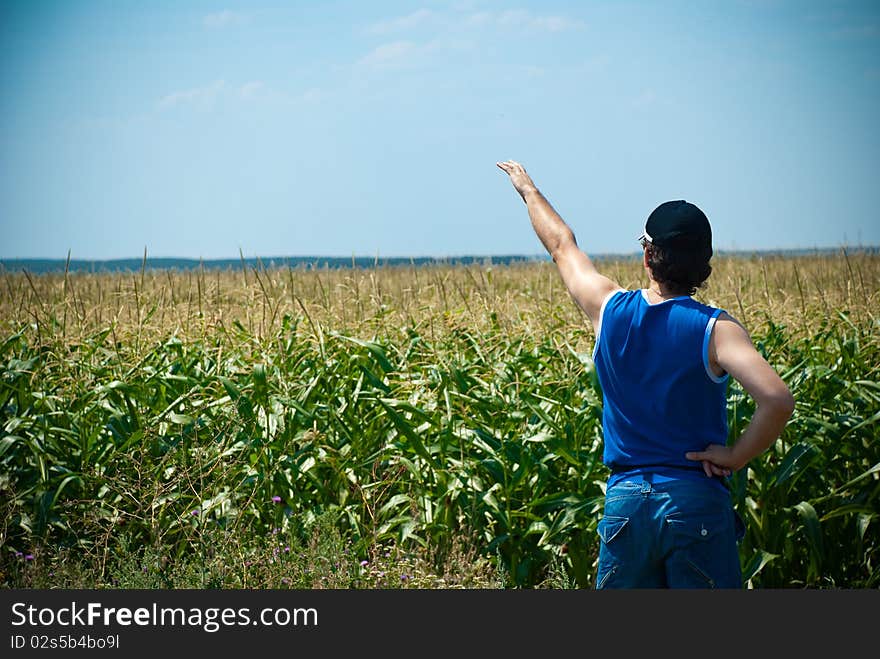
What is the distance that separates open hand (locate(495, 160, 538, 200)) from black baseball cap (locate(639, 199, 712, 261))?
0.70 m

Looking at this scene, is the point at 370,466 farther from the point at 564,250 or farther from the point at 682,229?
the point at 682,229

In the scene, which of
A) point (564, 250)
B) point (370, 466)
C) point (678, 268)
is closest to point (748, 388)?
point (678, 268)

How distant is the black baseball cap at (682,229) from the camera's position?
2324mm

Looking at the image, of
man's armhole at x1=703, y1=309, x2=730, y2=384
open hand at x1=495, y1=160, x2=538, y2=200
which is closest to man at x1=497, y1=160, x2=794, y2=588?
man's armhole at x1=703, y1=309, x2=730, y2=384

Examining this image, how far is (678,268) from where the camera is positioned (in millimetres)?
2328

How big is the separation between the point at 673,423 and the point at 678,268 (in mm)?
435

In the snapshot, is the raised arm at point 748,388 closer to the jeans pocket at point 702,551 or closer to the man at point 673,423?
the man at point 673,423

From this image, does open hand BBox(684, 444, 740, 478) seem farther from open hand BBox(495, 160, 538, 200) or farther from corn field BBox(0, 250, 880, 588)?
corn field BBox(0, 250, 880, 588)

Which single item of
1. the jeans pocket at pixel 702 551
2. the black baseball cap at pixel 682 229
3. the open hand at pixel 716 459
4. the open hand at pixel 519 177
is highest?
the open hand at pixel 519 177

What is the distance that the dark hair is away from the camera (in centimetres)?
233

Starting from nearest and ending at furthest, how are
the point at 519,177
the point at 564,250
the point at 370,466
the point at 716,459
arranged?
1. the point at 716,459
2. the point at 564,250
3. the point at 519,177
4. the point at 370,466

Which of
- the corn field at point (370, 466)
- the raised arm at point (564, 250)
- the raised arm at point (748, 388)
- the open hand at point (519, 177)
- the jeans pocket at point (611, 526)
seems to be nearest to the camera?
the raised arm at point (748, 388)

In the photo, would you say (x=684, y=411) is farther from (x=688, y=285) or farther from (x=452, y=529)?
(x=452, y=529)

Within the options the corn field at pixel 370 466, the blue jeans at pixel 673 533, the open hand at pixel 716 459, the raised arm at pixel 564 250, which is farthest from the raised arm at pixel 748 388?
the corn field at pixel 370 466
